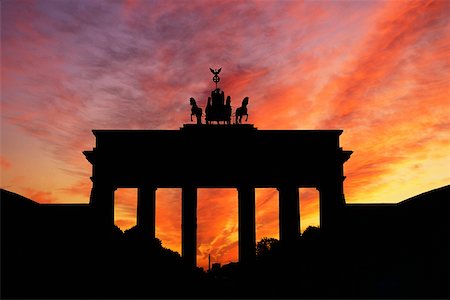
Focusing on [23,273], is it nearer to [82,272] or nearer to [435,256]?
[82,272]

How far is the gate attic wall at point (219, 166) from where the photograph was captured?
4672cm

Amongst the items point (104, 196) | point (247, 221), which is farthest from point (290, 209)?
point (104, 196)

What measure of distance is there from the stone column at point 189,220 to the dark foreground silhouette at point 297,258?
21682 millimetres

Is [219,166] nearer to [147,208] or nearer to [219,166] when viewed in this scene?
[219,166]

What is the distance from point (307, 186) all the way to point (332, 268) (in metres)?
Result: 28.2

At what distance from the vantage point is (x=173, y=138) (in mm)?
47094

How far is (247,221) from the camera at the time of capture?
47.5 metres

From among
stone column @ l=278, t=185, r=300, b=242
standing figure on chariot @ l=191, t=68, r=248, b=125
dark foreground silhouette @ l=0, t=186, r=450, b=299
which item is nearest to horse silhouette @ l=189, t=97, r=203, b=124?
standing figure on chariot @ l=191, t=68, r=248, b=125

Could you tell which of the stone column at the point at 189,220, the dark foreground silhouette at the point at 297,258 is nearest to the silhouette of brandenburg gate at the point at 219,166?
the stone column at the point at 189,220

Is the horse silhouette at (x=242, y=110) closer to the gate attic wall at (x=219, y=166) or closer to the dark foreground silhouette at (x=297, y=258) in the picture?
the gate attic wall at (x=219, y=166)

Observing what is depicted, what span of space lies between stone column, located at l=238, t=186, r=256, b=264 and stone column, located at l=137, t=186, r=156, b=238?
771 cm

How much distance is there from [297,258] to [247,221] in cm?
2367

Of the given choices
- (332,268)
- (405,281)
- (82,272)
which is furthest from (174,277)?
(405,281)

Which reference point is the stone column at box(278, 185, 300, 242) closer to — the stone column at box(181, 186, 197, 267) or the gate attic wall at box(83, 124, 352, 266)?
the gate attic wall at box(83, 124, 352, 266)
